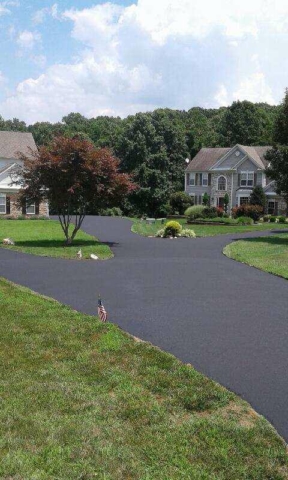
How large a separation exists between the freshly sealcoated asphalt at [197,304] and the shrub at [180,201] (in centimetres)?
3273

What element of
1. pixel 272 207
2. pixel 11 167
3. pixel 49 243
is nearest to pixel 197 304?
pixel 49 243

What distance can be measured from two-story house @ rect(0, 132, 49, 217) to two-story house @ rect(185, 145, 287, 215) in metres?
18.5

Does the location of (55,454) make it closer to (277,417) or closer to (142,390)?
(142,390)

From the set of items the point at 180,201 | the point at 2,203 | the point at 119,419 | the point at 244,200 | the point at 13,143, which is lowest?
the point at 119,419

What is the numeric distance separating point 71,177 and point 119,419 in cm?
1765

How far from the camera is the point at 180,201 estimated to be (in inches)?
2127

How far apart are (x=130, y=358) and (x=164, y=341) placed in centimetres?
106

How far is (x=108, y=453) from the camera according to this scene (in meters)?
4.89

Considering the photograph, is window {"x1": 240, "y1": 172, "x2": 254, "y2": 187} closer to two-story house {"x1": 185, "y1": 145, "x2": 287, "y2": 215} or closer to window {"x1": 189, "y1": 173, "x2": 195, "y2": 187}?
two-story house {"x1": 185, "y1": 145, "x2": 287, "y2": 215}

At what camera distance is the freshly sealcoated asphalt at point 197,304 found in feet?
23.5

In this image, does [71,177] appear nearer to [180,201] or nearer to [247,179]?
[180,201]

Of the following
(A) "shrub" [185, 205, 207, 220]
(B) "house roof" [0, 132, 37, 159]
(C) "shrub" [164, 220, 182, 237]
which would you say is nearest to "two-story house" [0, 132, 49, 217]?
(B) "house roof" [0, 132, 37, 159]

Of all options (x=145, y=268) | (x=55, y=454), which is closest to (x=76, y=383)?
(x=55, y=454)

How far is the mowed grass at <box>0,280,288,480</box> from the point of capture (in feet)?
15.4
